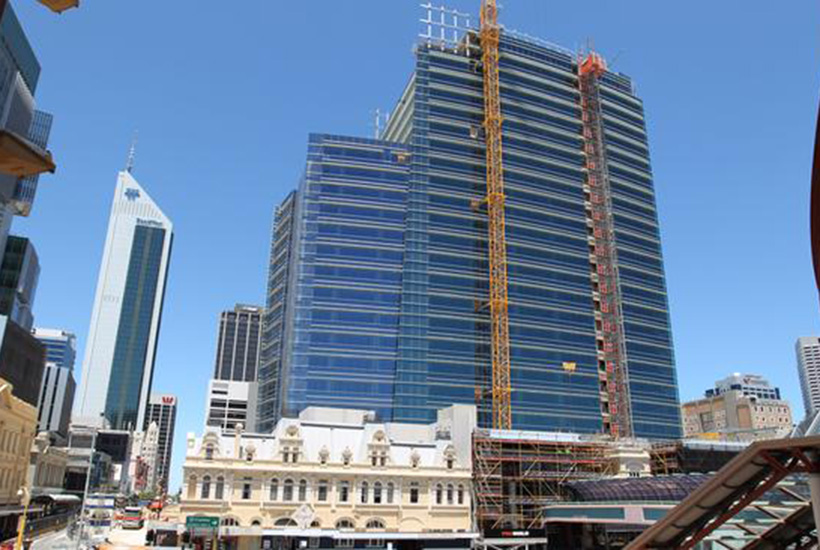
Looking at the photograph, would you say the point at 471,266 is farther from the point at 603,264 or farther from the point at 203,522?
the point at 203,522

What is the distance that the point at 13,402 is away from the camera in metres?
72.0

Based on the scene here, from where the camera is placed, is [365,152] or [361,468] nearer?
[361,468]

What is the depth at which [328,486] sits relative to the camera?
234 ft

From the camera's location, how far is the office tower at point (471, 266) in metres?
122

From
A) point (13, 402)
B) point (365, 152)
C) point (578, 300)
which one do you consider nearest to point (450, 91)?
point (365, 152)

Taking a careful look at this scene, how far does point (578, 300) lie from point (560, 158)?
33.5 meters

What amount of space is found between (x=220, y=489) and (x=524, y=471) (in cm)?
3875

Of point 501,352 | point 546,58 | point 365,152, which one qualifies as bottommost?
point 501,352

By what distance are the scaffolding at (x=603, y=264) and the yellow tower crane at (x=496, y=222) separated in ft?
88.6

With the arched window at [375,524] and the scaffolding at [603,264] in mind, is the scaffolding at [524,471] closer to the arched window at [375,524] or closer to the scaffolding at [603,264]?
the arched window at [375,524]

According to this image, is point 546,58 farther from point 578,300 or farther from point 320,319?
point 320,319

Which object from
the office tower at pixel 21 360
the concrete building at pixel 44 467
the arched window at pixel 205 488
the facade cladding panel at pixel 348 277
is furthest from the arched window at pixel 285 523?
the office tower at pixel 21 360

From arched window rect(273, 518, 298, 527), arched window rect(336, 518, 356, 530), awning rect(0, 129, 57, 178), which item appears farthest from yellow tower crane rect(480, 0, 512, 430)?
awning rect(0, 129, 57, 178)

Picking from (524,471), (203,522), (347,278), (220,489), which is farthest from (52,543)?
(347,278)
